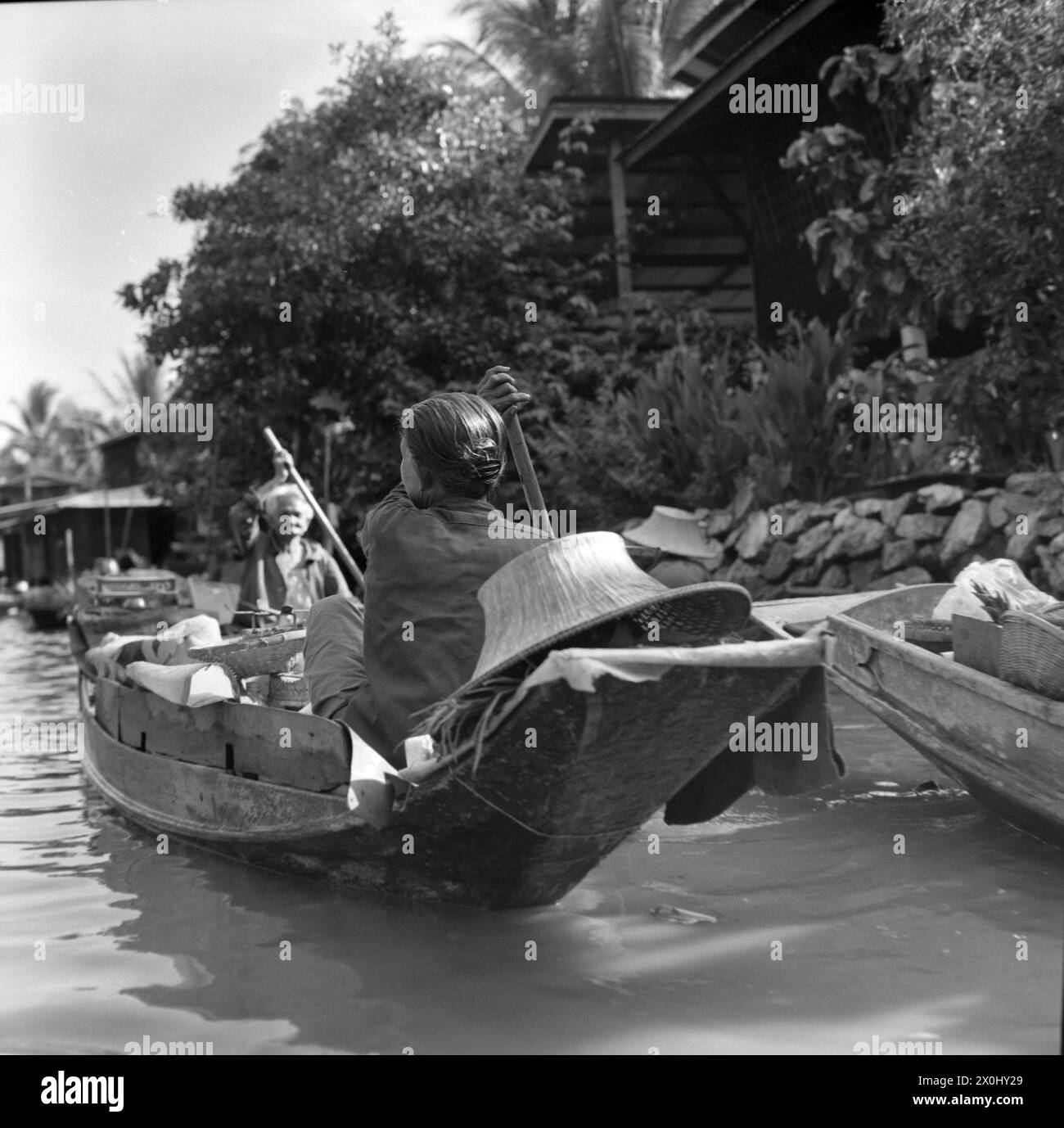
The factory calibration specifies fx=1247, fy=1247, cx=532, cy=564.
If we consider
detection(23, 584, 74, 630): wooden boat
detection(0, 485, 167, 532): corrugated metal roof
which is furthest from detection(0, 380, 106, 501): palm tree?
detection(23, 584, 74, 630): wooden boat

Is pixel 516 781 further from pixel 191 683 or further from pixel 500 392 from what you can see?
pixel 191 683

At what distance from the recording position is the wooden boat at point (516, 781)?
265 cm

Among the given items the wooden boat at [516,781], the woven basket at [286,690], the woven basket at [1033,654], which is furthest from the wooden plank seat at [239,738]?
the woven basket at [1033,654]

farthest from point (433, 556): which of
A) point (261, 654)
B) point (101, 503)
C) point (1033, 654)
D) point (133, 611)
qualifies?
point (101, 503)

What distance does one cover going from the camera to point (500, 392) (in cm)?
380

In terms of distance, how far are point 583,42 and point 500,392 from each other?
17.5 meters

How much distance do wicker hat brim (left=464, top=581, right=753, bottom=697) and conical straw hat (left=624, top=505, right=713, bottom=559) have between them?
7084 millimetres

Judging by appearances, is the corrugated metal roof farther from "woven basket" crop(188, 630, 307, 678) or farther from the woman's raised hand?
the woman's raised hand

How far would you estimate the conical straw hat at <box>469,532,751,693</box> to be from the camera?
2.72m

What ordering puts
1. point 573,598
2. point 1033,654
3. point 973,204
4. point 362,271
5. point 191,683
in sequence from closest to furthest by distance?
point 573,598 < point 1033,654 < point 191,683 < point 973,204 < point 362,271

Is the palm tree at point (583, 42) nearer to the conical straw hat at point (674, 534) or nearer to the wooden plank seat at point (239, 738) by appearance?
the conical straw hat at point (674, 534)

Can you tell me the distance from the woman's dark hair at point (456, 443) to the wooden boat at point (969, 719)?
3.72 ft

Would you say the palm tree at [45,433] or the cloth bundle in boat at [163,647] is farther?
the palm tree at [45,433]

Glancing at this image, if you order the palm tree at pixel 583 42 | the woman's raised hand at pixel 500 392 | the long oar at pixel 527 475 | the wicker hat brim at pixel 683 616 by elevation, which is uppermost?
the palm tree at pixel 583 42
